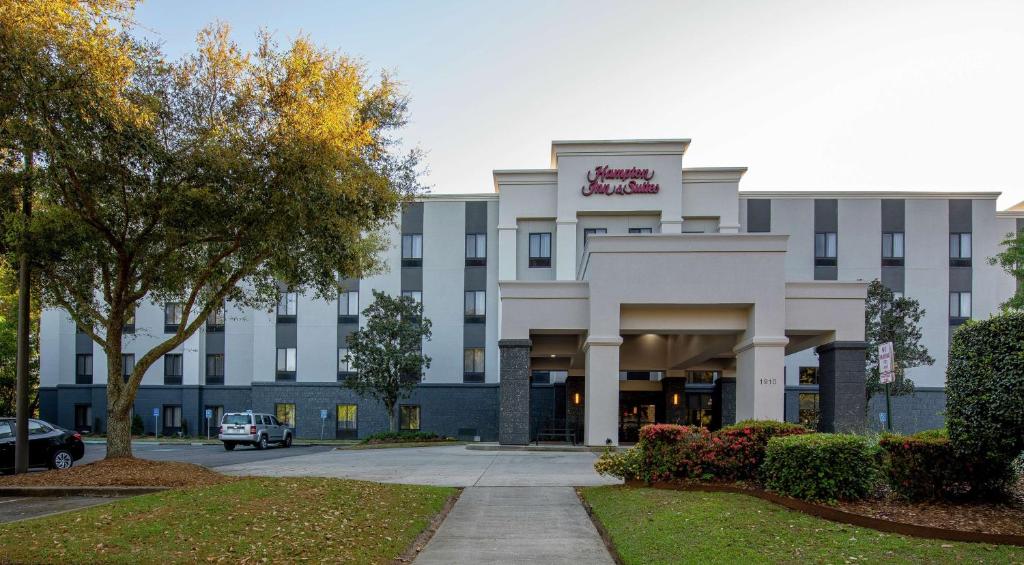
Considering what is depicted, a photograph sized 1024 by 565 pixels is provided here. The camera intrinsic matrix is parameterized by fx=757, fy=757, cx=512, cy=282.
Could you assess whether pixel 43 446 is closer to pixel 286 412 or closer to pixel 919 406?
pixel 286 412

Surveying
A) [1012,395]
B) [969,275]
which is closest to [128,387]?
[1012,395]

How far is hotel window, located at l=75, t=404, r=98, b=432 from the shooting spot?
49.0m

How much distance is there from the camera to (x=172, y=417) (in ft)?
160

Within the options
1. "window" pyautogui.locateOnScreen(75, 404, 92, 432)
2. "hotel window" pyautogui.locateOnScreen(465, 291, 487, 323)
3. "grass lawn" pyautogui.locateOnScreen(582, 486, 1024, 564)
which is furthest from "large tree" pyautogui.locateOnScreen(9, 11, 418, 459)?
"window" pyautogui.locateOnScreen(75, 404, 92, 432)

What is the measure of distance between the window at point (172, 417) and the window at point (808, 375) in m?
38.8

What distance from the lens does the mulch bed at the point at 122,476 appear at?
15.1 metres

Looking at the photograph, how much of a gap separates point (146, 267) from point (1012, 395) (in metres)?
17.3

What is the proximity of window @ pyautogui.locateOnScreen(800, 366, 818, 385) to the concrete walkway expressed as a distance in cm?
3429

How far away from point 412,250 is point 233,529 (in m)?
36.8

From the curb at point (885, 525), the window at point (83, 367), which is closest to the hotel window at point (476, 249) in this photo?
the window at point (83, 367)

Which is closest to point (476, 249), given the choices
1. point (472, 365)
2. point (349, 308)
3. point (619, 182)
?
point (472, 365)

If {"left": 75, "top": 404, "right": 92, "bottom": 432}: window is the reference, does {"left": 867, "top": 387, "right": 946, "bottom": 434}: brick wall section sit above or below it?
above

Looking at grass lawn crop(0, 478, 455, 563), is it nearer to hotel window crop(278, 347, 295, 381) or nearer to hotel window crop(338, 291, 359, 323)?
hotel window crop(338, 291, 359, 323)

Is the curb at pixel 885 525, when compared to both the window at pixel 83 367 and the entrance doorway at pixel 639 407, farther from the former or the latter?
the window at pixel 83 367
